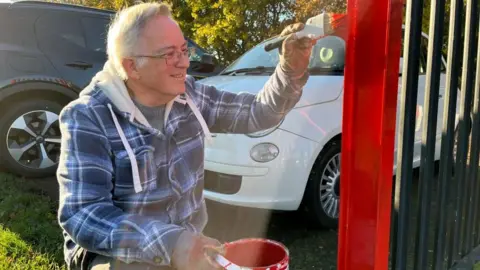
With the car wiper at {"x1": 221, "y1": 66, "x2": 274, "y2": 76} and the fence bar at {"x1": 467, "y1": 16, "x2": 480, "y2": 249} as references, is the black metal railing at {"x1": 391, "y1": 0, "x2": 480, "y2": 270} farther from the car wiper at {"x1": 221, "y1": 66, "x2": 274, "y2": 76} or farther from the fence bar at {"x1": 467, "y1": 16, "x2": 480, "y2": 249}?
the car wiper at {"x1": 221, "y1": 66, "x2": 274, "y2": 76}

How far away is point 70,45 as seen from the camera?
4.51 metres

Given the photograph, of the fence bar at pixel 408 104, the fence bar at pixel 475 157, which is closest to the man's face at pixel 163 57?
the fence bar at pixel 408 104

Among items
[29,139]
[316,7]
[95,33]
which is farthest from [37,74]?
[316,7]

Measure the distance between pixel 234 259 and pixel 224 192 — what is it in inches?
61.0

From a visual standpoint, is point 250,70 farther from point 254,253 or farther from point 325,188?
point 254,253

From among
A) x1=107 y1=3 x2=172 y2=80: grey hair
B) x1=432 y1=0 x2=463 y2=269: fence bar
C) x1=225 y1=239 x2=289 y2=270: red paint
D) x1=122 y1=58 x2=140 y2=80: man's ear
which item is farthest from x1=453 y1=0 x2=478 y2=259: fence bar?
x1=122 y1=58 x2=140 y2=80: man's ear

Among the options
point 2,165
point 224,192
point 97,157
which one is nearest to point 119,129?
point 97,157

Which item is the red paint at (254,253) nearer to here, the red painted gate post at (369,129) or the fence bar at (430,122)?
the red painted gate post at (369,129)

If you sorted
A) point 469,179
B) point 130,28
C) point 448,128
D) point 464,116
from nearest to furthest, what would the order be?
1. point 130,28
2. point 448,128
3. point 464,116
4. point 469,179

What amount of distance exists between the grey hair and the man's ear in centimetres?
1

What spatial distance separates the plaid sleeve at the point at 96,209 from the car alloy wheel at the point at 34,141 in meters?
2.83

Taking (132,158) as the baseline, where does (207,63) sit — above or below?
above

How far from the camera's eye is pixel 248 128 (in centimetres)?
196

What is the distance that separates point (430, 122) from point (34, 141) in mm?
3397
